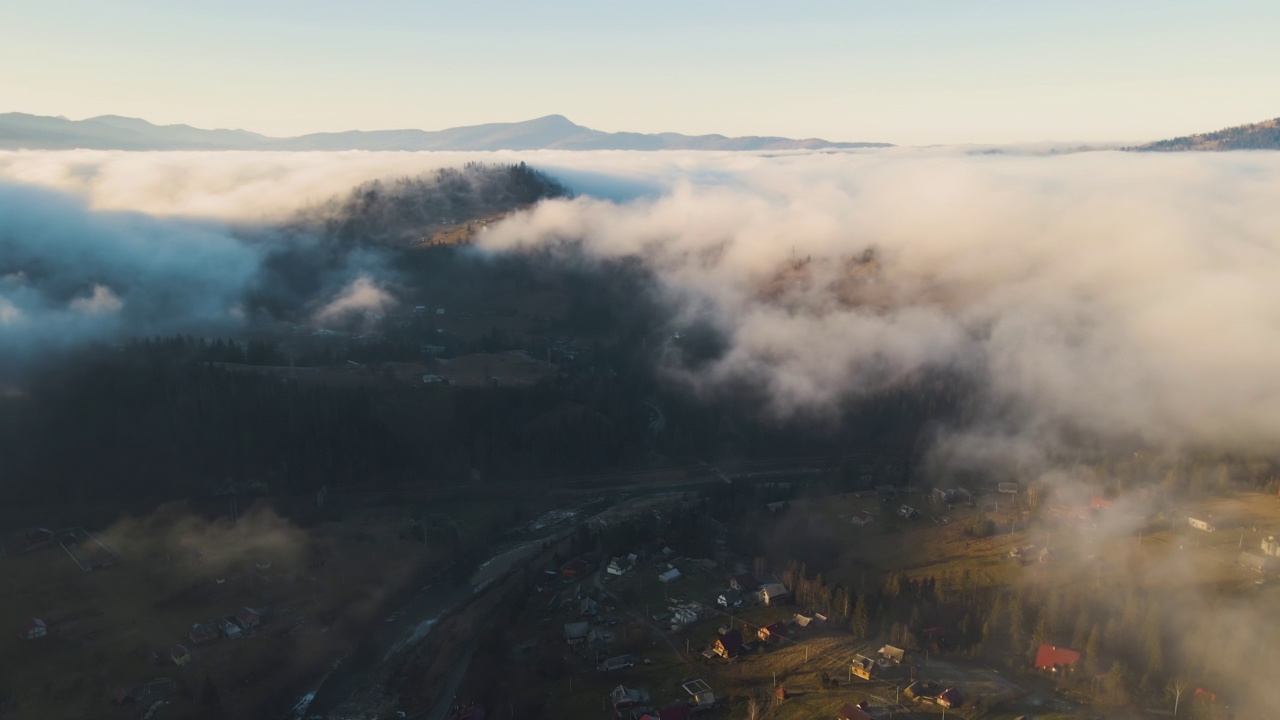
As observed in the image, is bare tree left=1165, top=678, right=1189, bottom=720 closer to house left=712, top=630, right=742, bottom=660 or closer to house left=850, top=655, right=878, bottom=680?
house left=850, top=655, right=878, bottom=680

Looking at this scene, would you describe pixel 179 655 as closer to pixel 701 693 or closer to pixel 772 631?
pixel 701 693

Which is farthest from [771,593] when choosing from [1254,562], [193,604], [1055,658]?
[193,604]

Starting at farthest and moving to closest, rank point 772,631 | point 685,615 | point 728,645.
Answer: point 685,615
point 772,631
point 728,645

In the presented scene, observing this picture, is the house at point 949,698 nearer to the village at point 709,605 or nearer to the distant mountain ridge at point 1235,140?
the village at point 709,605

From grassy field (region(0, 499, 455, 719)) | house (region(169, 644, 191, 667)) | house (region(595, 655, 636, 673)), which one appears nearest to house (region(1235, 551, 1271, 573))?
house (region(595, 655, 636, 673))

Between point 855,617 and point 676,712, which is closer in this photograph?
point 676,712

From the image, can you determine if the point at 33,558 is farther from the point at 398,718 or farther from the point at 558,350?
the point at 558,350

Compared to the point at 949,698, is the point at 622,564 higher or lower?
lower
